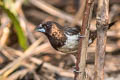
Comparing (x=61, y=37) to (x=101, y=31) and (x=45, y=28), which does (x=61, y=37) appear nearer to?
(x=45, y=28)

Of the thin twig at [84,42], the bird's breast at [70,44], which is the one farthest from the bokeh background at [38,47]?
the thin twig at [84,42]

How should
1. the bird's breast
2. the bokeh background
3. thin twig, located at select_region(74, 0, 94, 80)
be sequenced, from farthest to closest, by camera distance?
1. the bokeh background
2. the bird's breast
3. thin twig, located at select_region(74, 0, 94, 80)

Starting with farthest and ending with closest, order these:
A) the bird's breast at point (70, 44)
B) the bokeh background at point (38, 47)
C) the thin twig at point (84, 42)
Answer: the bokeh background at point (38, 47), the bird's breast at point (70, 44), the thin twig at point (84, 42)

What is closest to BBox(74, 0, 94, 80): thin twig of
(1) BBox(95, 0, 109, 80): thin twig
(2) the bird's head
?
(1) BBox(95, 0, 109, 80): thin twig

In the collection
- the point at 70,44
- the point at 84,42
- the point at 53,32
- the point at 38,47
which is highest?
the point at 38,47

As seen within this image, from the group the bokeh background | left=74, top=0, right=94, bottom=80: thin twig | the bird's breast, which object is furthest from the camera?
the bokeh background

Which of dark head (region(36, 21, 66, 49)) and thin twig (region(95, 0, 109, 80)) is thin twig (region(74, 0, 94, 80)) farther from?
dark head (region(36, 21, 66, 49))

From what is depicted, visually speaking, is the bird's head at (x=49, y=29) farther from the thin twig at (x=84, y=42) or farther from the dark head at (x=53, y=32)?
the thin twig at (x=84, y=42)

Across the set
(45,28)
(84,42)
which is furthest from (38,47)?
(84,42)

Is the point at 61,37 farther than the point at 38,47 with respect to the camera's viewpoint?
No

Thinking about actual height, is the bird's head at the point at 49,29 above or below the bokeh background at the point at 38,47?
below

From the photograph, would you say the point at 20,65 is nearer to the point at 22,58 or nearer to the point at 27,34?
the point at 22,58
